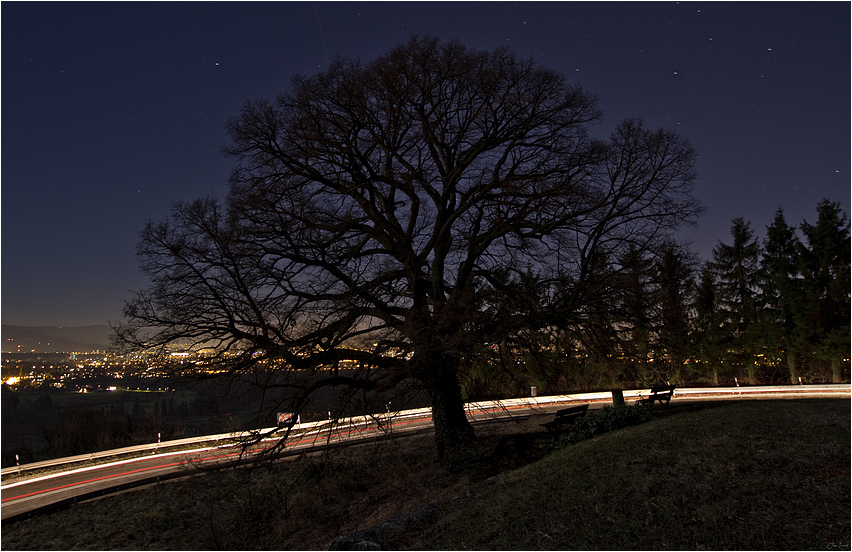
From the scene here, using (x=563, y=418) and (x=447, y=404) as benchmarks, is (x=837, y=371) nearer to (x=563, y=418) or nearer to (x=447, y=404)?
(x=563, y=418)

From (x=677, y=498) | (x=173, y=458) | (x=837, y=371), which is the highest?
(x=677, y=498)

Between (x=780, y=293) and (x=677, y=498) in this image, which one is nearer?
(x=677, y=498)

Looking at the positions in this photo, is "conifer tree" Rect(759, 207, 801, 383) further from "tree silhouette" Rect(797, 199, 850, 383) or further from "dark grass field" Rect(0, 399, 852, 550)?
"dark grass field" Rect(0, 399, 852, 550)

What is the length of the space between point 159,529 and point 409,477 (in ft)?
22.4

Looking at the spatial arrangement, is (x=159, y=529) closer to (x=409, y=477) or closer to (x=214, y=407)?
(x=214, y=407)

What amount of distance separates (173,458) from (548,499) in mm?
20590

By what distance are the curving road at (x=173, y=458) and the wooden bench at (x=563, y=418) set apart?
989mm

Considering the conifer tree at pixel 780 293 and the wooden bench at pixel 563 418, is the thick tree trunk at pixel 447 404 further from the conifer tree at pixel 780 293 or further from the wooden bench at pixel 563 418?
the conifer tree at pixel 780 293

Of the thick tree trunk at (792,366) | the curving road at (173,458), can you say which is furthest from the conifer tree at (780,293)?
the curving road at (173,458)

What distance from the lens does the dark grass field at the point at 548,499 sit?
6.51m

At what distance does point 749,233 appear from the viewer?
37.2m

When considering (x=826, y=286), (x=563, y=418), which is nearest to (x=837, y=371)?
(x=826, y=286)

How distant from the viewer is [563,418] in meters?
16.0

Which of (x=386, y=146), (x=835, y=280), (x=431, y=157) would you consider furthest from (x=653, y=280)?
(x=835, y=280)
